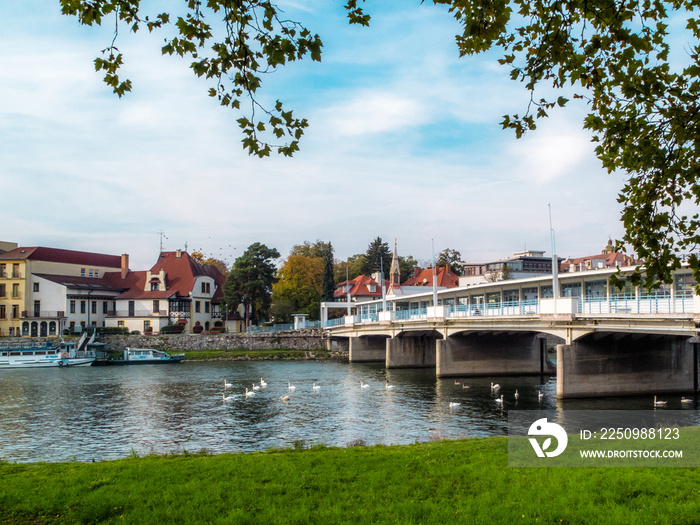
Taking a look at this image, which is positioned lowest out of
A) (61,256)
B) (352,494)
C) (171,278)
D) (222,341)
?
(222,341)

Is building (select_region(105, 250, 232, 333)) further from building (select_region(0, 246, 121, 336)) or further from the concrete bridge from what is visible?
the concrete bridge

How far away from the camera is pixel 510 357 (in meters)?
52.6

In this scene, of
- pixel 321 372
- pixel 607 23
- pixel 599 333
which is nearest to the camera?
pixel 607 23

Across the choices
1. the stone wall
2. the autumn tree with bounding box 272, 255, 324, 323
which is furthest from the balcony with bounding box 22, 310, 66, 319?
the autumn tree with bounding box 272, 255, 324, 323

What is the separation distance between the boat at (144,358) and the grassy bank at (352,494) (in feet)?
202

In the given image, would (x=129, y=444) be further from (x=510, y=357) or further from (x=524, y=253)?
(x=524, y=253)

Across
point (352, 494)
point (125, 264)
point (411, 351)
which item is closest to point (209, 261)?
point (125, 264)

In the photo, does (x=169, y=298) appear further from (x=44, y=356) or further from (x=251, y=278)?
(x=44, y=356)

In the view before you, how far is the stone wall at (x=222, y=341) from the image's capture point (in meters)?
81.0

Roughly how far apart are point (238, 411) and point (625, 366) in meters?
22.2

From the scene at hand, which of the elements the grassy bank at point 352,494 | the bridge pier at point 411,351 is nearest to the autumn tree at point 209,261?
the bridge pier at point 411,351

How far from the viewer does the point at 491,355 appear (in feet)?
173

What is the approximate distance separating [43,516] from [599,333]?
1231 inches

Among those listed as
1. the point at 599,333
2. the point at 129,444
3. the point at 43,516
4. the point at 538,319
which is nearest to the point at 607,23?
the point at 43,516
